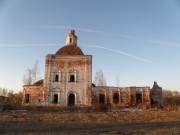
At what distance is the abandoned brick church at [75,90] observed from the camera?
28.5 m

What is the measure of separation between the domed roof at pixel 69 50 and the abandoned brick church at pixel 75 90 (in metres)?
1.39

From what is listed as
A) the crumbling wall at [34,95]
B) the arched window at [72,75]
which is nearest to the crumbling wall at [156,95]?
the arched window at [72,75]

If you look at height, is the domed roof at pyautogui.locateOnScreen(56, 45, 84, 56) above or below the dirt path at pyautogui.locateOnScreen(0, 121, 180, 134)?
above

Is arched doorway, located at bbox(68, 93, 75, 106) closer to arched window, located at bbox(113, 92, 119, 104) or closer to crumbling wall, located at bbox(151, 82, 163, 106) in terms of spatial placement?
arched window, located at bbox(113, 92, 119, 104)

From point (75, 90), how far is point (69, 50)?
19.6 feet

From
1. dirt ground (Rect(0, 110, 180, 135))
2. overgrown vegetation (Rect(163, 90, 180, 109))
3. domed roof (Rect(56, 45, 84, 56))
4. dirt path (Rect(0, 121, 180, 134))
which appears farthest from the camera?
domed roof (Rect(56, 45, 84, 56))

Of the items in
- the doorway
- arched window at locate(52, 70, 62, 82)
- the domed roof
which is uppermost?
the domed roof

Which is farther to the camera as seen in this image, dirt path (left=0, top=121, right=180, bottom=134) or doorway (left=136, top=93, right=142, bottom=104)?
doorway (left=136, top=93, right=142, bottom=104)

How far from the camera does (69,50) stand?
102ft

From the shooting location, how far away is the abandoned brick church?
2853cm

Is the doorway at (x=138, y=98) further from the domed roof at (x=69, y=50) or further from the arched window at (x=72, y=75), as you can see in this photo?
the domed roof at (x=69, y=50)

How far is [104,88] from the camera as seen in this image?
29.2 metres

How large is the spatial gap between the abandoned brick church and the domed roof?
1389 mm

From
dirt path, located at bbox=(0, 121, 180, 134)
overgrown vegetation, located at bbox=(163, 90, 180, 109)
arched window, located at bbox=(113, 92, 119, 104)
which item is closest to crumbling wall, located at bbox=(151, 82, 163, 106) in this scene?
overgrown vegetation, located at bbox=(163, 90, 180, 109)
